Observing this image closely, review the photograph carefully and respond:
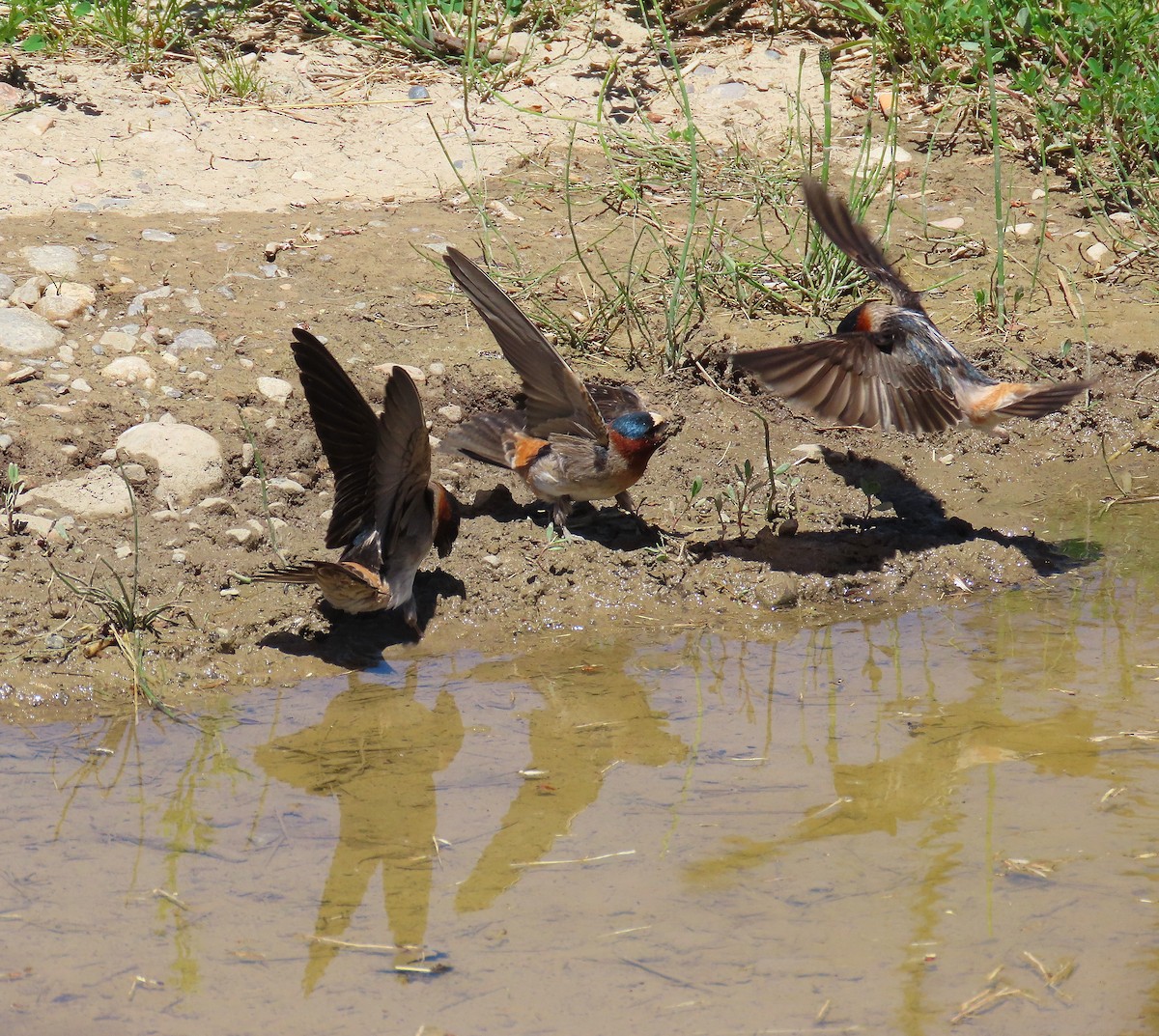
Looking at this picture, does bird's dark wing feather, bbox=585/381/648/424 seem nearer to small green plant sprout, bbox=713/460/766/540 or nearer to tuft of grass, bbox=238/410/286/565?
small green plant sprout, bbox=713/460/766/540

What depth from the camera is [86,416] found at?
5.04 metres

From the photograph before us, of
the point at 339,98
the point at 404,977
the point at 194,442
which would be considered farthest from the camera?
the point at 339,98

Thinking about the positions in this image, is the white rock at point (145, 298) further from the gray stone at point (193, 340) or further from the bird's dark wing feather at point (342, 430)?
the bird's dark wing feather at point (342, 430)

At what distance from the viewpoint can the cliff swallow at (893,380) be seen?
4.67 meters

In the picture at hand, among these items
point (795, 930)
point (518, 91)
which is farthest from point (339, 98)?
point (795, 930)

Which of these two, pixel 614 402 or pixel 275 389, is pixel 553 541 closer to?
pixel 614 402

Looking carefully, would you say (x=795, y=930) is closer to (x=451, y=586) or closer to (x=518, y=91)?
(x=451, y=586)

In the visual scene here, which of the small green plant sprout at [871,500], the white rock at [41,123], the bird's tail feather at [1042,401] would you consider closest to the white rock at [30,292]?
the white rock at [41,123]

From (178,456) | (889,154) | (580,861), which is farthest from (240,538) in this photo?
(889,154)

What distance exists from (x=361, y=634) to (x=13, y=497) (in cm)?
129

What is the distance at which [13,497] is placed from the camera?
4527 millimetres

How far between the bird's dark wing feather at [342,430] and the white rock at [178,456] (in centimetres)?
64

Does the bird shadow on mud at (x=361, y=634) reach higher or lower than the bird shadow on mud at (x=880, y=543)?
lower

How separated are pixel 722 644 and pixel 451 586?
3.14ft
